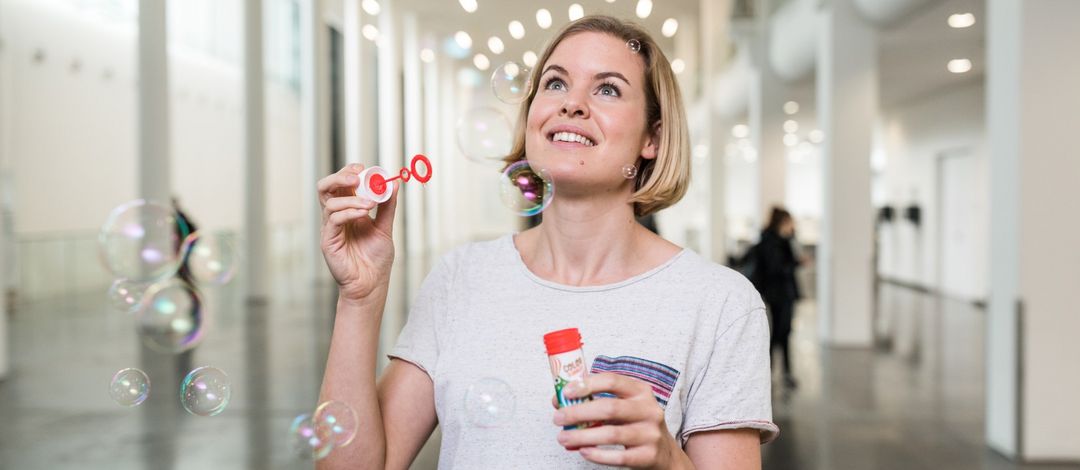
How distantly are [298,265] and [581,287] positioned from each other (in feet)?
86.5

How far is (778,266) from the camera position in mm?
8055

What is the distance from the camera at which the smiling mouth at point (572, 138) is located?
1683mm

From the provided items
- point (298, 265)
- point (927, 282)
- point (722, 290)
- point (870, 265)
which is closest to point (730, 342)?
point (722, 290)

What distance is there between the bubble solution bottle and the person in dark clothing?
272 inches

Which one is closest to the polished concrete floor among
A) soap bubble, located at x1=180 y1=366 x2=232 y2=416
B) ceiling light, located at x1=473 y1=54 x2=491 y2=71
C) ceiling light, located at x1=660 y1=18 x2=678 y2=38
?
ceiling light, located at x1=473 y1=54 x2=491 y2=71

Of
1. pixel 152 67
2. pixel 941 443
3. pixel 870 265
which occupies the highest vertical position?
pixel 152 67

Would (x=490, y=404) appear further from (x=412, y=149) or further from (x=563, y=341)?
(x=412, y=149)

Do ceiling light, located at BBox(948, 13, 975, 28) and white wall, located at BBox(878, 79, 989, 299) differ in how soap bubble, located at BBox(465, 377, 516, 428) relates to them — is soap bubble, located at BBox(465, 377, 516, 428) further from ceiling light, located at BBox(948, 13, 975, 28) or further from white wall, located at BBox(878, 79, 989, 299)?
white wall, located at BBox(878, 79, 989, 299)

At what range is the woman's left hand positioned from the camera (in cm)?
125

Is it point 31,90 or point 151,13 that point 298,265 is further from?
point 151,13

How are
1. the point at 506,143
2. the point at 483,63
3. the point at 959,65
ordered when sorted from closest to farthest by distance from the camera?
1. the point at 506,143
2. the point at 483,63
3. the point at 959,65

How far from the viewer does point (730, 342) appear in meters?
1.64

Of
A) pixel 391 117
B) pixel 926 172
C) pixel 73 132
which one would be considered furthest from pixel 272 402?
pixel 926 172

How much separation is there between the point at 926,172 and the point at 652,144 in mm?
17561
